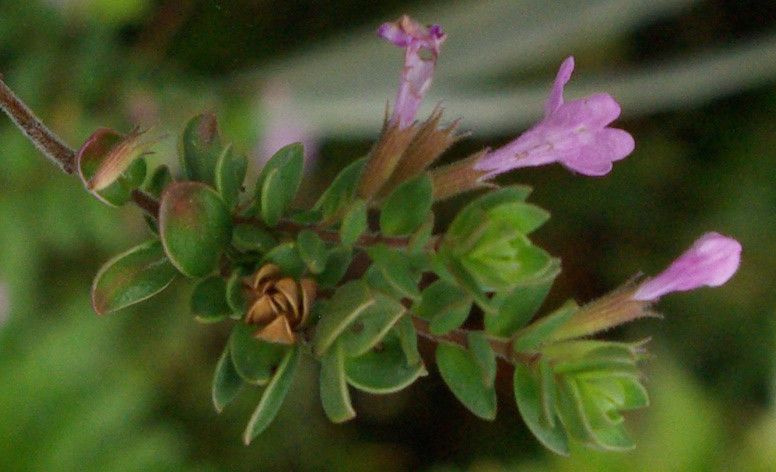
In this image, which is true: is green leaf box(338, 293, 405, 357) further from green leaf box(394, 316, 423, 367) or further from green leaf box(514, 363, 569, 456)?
green leaf box(514, 363, 569, 456)

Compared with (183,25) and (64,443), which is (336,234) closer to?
(183,25)

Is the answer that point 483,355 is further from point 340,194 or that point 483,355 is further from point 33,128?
point 33,128

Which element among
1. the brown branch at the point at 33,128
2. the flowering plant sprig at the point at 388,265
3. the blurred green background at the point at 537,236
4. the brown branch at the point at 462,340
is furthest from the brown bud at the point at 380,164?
the blurred green background at the point at 537,236

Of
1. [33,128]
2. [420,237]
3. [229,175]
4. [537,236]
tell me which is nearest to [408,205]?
[420,237]

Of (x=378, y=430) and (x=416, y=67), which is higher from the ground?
(x=416, y=67)

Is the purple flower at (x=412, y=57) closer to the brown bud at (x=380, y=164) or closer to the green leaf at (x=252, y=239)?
the brown bud at (x=380, y=164)

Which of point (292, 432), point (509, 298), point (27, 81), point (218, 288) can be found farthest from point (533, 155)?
point (292, 432)
